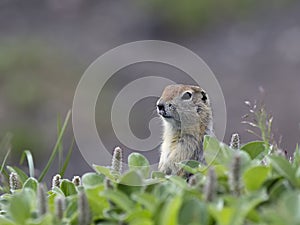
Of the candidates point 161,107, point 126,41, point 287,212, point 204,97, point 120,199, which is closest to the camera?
point 287,212

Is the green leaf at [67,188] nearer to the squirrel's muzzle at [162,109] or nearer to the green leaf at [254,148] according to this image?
the green leaf at [254,148]

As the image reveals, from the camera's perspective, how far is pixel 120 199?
83.7 inches

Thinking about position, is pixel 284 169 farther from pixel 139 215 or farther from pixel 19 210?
pixel 19 210

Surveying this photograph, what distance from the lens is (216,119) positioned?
493 centimetres

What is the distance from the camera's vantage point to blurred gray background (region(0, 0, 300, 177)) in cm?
902

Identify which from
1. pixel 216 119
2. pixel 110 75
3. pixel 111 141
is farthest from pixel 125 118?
pixel 216 119

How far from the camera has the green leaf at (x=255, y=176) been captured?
211 centimetres

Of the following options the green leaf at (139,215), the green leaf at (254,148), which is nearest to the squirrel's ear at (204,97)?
the green leaf at (254,148)

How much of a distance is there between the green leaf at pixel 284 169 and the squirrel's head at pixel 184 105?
6.94 feet

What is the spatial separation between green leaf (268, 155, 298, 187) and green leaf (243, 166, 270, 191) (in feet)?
0.22

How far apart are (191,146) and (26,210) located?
2.32m

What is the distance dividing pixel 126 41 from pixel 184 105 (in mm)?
5912

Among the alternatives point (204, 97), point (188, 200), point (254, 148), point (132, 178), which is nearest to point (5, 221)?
point (132, 178)

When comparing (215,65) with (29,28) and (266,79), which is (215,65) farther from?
(29,28)
